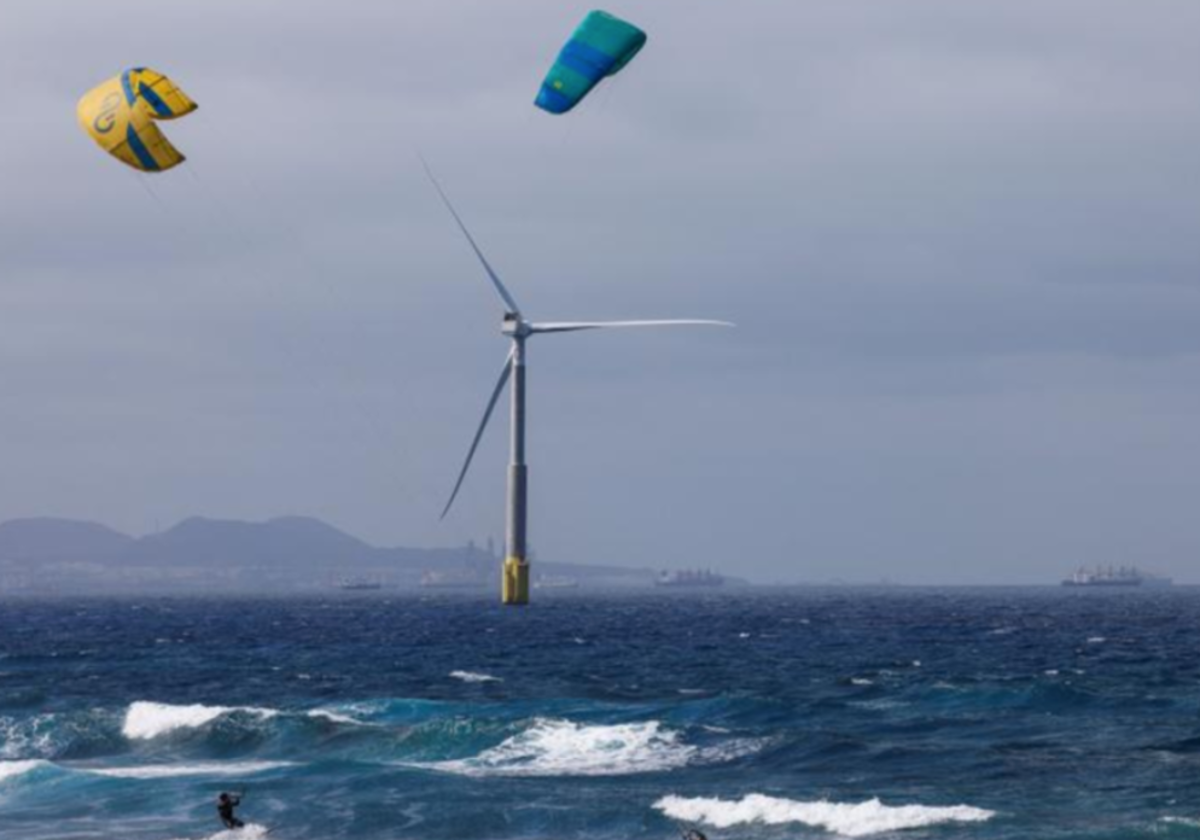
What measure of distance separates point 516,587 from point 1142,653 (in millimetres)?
64628

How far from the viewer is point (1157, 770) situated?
60.1 meters

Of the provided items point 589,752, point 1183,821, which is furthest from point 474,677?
point 1183,821

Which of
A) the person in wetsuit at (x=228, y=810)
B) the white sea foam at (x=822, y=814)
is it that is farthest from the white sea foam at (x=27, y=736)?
the white sea foam at (x=822, y=814)

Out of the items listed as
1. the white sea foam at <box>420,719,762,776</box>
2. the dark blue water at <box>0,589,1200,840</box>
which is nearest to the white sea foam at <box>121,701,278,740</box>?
the dark blue water at <box>0,589,1200,840</box>

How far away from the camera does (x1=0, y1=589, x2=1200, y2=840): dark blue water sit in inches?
2170

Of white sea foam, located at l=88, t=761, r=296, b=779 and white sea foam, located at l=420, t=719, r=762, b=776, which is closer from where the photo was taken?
white sea foam, located at l=420, t=719, r=762, b=776

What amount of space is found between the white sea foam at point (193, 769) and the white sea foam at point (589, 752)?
16.8 ft

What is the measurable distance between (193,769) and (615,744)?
44.0ft

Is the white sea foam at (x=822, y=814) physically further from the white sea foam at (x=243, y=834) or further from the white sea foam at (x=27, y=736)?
the white sea foam at (x=27, y=736)

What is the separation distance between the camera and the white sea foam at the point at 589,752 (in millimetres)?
65438

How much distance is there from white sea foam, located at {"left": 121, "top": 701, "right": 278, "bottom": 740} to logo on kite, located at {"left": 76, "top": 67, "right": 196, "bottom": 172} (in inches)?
999

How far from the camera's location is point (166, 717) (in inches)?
3196

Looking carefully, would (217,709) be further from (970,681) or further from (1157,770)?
(1157,770)

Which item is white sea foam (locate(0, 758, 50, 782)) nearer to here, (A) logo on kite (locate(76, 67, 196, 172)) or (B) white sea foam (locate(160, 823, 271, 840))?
Answer: (B) white sea foam (locate(160, 823, 271, 840))
